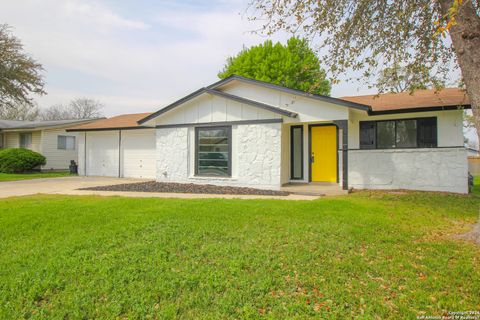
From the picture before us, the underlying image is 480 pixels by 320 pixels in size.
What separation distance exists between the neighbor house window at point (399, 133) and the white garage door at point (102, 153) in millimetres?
13091

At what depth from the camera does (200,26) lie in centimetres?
1098

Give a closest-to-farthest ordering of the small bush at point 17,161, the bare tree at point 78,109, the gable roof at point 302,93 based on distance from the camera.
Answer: the gable roof at point 302,93 < the small bush at point 17,161 < the bare tree at point 78,109

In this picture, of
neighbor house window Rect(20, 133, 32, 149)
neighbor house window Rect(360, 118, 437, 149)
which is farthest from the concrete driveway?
neighbor house window Rect(360, 118, 437, 149)

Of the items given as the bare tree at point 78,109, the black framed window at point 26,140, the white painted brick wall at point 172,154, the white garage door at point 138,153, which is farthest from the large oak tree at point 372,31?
the bare tree at point 78,109

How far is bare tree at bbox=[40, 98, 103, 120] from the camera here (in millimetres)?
52094

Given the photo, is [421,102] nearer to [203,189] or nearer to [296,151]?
[296,151]

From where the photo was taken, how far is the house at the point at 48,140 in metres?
20.9

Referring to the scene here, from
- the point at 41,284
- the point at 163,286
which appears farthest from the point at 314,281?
the point at 41,284

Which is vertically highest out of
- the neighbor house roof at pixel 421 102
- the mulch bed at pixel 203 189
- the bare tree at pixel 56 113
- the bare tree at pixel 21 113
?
the bare tree at pixel 56 113

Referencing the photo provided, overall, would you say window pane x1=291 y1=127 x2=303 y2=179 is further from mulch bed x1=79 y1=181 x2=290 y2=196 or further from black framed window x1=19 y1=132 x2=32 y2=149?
black framed window x1=19 y1=132 x2=32 y2=149

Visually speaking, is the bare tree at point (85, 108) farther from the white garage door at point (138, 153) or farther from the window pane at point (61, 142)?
the white garage door at point (138, 153)

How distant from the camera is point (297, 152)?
42.3ft

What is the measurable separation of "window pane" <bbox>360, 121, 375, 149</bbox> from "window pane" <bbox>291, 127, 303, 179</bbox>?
7.70 ft

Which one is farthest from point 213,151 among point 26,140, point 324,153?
point 26,140
